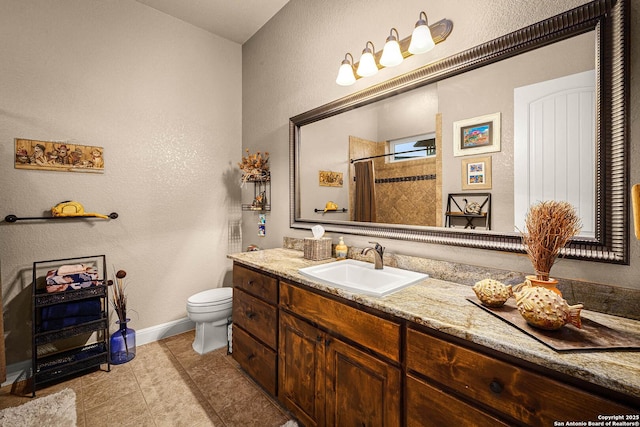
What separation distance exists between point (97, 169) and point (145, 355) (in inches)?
64.0

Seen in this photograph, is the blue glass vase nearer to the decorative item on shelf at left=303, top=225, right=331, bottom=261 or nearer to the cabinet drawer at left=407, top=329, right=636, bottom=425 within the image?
the decorative item on shelf at left=303, top=225, right=331, bottom=261

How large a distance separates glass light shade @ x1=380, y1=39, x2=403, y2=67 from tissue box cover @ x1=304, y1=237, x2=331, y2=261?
3.89 feet

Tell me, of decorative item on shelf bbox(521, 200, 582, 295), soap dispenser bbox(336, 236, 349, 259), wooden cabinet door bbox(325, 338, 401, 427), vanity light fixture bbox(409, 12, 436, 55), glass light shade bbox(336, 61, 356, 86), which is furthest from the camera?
soap dispenser bbox(336, 236, 349, 259)

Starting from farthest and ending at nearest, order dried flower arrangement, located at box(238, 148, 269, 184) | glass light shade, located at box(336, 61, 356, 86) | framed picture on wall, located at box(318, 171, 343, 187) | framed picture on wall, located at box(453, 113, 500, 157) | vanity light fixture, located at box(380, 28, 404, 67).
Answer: dried flower arrangement, located at box(238, 148, 269, 184) → framed picture on wall, located at box(318, 171, 343, 187) → glass light shade, located at box(336, 61, 356, 86) → vanity light fixture, located at box(380, 28, 404, 67) → framed picture on wall, located at box(453, 113, 500, 157)

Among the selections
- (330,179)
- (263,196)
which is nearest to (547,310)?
(330,179)

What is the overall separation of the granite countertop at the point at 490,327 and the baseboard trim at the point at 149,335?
186cm

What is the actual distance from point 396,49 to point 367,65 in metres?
0.22

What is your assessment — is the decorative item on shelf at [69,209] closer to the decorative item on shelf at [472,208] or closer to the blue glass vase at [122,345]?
the blue glass vase at [122,345]

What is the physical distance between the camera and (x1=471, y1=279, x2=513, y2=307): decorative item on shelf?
101 centimetres

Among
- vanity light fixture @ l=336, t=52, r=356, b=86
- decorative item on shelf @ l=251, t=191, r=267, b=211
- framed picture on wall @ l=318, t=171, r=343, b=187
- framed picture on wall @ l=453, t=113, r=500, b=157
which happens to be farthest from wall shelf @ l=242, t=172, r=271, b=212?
framed picture on wall @ l=453, t=113, r=500, b=157

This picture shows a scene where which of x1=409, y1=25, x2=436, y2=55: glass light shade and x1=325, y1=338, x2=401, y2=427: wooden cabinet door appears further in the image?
x1=409, y1=25, x2=436, y2=55: glass light shade

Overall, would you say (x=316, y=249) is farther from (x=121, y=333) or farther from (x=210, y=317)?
(x=121, y=333)

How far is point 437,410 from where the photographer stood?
3.04 ft

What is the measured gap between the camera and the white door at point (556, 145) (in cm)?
105
